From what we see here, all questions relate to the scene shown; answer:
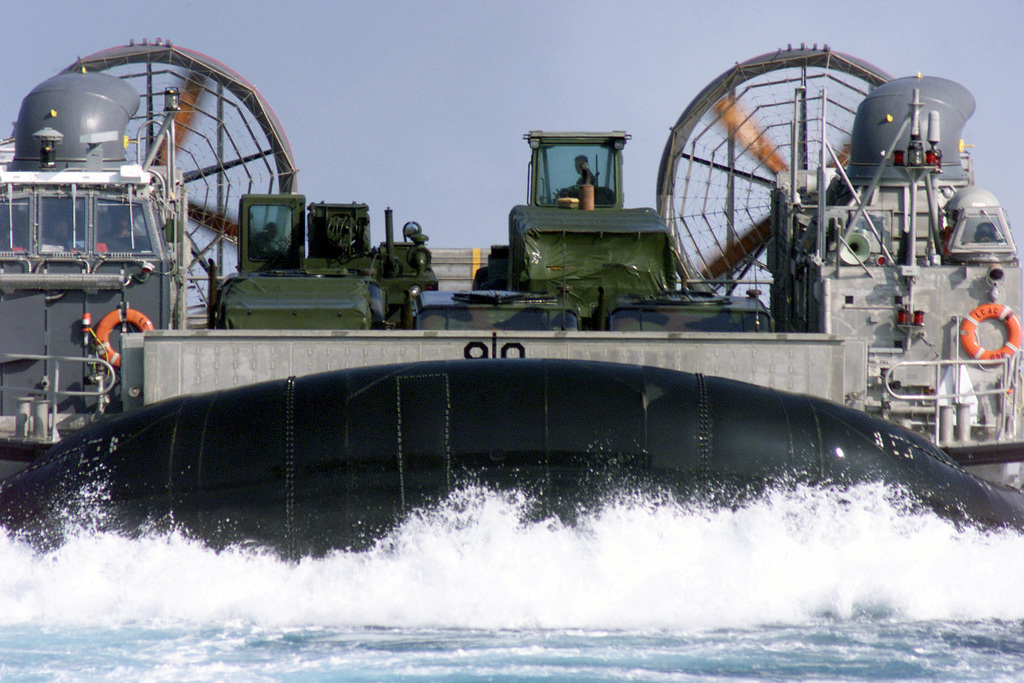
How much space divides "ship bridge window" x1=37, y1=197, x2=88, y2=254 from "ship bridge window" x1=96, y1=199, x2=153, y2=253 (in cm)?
15

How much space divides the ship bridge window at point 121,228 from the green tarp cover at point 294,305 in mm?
1608

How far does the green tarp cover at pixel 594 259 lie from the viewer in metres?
12.2

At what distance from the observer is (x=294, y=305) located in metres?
10.7

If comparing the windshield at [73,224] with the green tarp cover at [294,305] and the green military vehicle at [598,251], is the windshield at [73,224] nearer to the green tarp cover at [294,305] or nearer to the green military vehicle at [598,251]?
the green tarp cover at [294,305]

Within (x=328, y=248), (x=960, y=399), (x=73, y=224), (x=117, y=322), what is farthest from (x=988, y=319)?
(x=73, y=224)

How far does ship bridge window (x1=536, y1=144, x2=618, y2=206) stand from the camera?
47.8 ft

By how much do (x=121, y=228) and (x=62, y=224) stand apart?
22.2 inches

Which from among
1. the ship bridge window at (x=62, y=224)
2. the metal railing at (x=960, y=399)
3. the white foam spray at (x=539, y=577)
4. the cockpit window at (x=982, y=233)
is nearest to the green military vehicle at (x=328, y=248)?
the ship bridge window at (x=62, y=224)

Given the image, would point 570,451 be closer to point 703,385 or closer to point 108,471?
point 703,385

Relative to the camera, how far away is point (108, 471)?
332 inches

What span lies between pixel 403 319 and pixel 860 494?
6213mm

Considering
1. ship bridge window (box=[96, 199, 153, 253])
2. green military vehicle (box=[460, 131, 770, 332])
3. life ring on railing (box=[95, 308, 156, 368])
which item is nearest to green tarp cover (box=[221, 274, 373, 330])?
life ring on railing (box=[95, 308, 156, 368])

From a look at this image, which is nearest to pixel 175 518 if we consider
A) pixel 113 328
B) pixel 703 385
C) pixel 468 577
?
pixel 468 577

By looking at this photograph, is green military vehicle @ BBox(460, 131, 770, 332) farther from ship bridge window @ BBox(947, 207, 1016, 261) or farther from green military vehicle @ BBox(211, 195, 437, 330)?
ship bridge window @ BBox(947, 207, 1016, 261)
